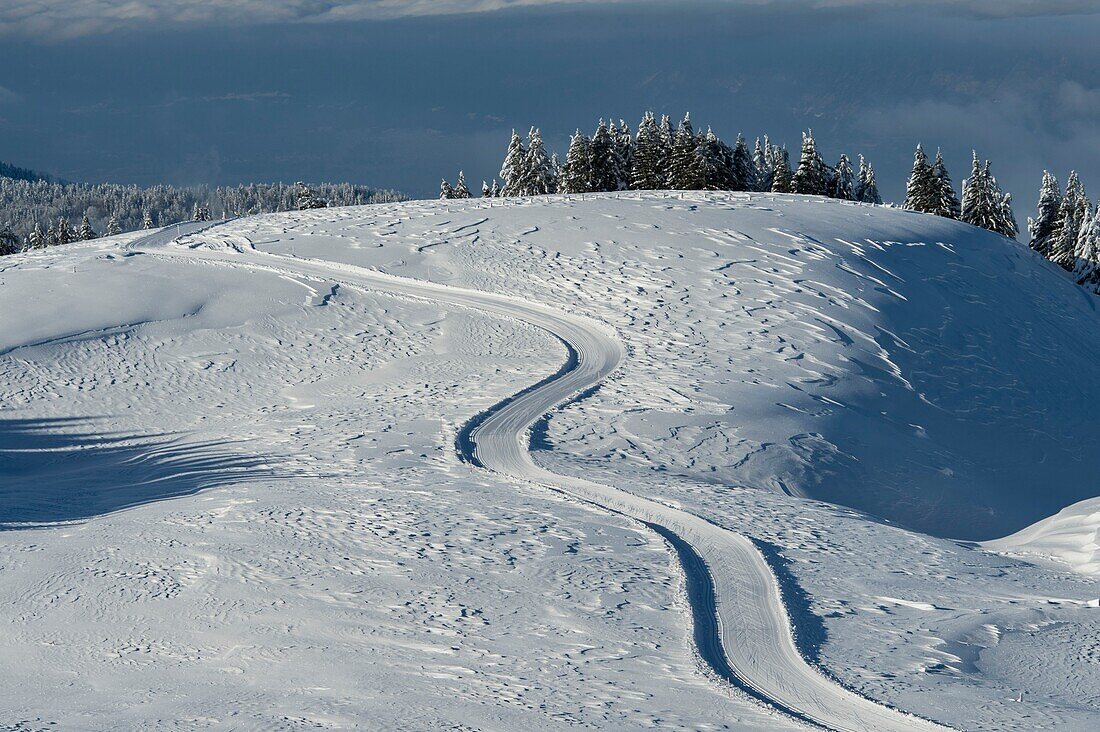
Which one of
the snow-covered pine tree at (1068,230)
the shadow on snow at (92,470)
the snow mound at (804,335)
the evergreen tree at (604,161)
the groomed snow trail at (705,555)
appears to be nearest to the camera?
the groomed snow trail at (705,555)

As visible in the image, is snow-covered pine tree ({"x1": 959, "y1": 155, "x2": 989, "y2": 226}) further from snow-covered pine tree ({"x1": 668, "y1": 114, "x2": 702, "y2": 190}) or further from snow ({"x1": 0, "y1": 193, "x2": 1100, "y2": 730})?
snow ({"x1": 0, "y1": 193, "x2": 1100, "y2": 730})

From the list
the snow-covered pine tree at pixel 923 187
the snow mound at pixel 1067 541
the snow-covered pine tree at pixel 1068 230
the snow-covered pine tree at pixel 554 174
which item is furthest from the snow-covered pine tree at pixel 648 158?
the snow mound at pixel 1067 541

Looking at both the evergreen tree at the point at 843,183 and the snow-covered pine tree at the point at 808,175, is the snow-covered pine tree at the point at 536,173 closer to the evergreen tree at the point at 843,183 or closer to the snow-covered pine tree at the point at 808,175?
the snow-covered pine tree at the point at 808,175

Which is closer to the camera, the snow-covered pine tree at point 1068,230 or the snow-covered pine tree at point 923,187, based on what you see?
the snow-covered pine tree at point 1068,230

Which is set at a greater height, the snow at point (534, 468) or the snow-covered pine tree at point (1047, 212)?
the snow-covered pine tree at point (1047, 212)

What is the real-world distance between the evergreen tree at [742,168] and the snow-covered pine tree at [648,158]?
18.1 ft

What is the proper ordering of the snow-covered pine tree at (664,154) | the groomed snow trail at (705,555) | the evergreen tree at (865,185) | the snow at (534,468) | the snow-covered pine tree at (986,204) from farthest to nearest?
the evergreen tree at (865,185)
the snow-covered pine tree at (664,154)
the snow-covered pine tree at (986,204)
the snow at (534,468)
the groomed snow trail at (705,555)

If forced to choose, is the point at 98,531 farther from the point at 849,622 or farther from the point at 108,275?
the point at 108,275

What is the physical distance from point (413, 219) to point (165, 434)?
22.5 m

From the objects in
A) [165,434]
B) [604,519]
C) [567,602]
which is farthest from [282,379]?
[567,602]

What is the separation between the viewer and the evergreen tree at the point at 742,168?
75.4m

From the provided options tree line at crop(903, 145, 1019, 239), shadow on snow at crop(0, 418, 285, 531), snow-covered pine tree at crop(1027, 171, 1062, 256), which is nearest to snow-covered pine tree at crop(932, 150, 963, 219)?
tree line at crop(903, 145, 1019, 239)

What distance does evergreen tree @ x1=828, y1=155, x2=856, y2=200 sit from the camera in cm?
7781

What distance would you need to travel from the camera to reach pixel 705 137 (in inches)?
2891
